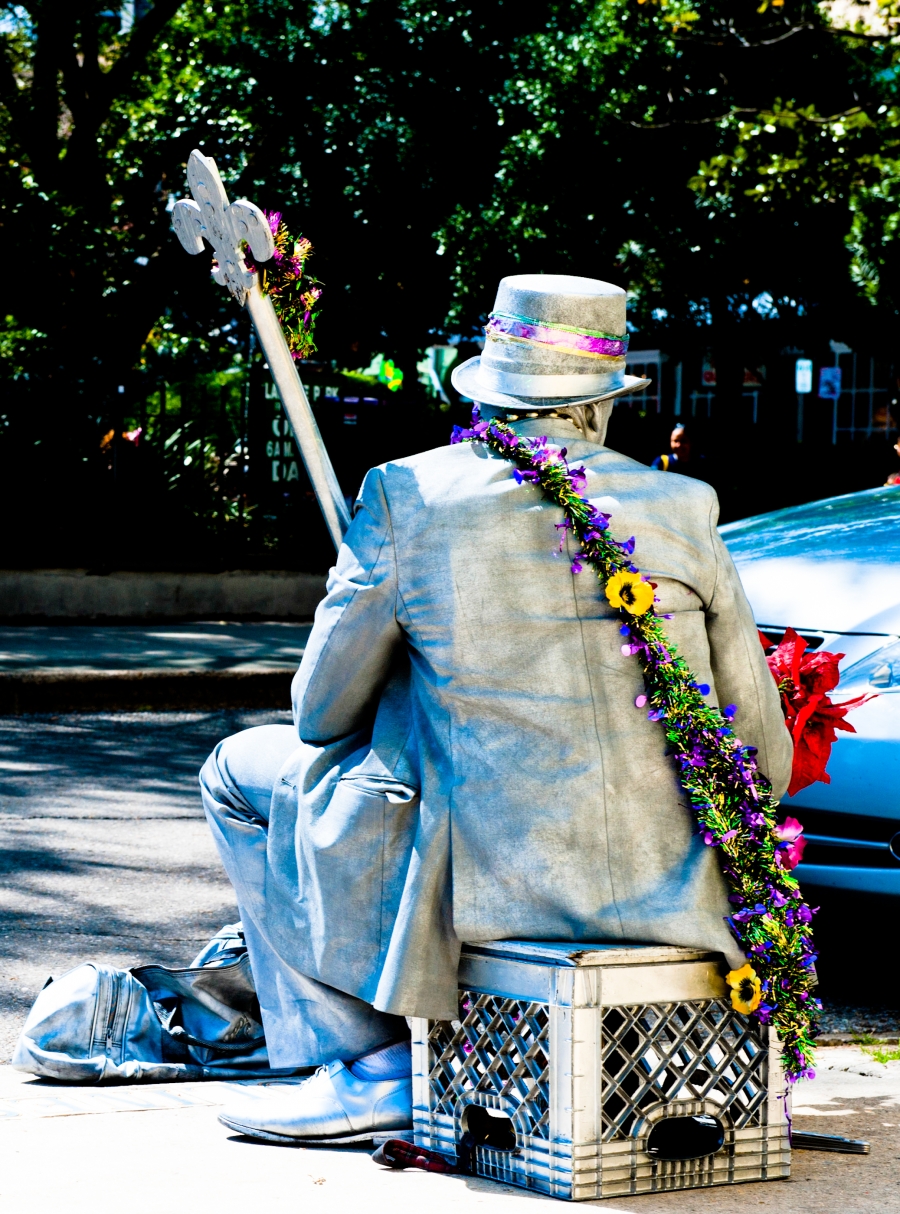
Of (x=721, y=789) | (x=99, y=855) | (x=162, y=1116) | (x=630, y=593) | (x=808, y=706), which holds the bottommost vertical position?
(x=99, y=855)

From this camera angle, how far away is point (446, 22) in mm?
A: 17453

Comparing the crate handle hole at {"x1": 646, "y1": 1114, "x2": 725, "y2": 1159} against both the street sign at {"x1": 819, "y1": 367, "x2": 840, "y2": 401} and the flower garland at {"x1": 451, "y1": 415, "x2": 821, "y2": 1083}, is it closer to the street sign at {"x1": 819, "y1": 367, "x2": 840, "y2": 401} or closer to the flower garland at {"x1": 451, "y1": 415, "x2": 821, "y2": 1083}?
the flower garland at {"x1": 451, "y1": 415, "x2": 821, "y2": 1083}

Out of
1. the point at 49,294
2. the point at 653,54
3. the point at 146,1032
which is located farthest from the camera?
the point at 653,54

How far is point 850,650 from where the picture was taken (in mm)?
4828

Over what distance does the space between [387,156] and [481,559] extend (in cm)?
1512

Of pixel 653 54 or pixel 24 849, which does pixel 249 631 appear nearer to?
pixel 24 849

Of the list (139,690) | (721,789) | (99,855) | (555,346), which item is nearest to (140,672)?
(139,690)

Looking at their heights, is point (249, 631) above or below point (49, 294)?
below

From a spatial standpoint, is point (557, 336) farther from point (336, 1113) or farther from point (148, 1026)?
point (148, 1026)

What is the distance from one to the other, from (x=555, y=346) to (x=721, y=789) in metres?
0.88

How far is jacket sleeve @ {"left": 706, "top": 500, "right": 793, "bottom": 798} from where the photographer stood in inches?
124

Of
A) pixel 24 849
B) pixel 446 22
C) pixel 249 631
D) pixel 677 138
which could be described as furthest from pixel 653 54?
pixel 24 849

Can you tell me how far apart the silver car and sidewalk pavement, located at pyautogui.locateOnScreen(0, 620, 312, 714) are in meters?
5.00

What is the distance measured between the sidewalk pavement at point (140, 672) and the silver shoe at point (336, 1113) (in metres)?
6.65
